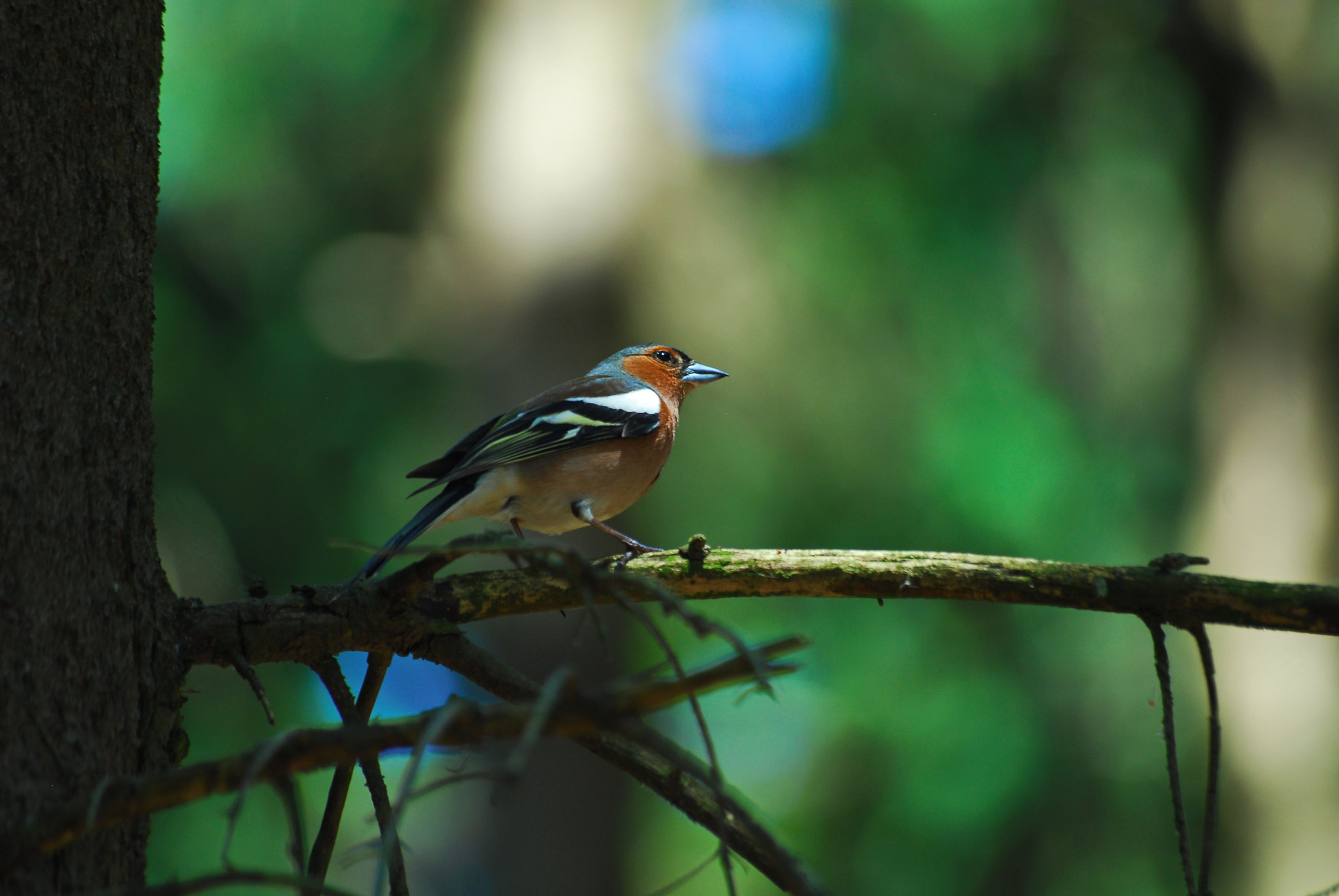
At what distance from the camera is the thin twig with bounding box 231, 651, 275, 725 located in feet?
7.24

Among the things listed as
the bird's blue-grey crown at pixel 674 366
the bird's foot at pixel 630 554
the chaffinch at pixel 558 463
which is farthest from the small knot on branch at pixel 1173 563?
the bird's blue-grey crown at pixel 674 366

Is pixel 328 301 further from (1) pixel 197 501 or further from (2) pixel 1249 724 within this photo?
(2) pixel 1249 724

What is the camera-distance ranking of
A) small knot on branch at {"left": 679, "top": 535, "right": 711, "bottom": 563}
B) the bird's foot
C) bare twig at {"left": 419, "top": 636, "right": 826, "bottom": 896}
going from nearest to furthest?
bare twig at {"left": 419, "top": 636, "right": 826, "bottom": 896}
small knot on branch at {"left": 679, "top": 535, "right": 711, "bottom": 563}
the bird's foot

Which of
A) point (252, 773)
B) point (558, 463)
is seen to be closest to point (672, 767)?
point (252, 773)

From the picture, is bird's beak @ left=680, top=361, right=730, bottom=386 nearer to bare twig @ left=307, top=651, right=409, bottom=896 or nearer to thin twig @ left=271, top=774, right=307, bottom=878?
bare twig @ left=307, top=651, right=409, bottom=896

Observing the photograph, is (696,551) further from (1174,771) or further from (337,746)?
(337,746)

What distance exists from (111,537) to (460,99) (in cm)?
844

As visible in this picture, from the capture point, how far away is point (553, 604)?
9.78 ft

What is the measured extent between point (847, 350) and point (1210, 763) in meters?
11.8

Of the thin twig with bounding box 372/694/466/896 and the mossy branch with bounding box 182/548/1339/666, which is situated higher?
the mossy branch with bounding box 182/548/1339/666

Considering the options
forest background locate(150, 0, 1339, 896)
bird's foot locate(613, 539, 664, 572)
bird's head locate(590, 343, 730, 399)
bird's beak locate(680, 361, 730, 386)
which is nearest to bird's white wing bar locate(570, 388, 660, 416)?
bird's head locate(590, 343, 730, 399)

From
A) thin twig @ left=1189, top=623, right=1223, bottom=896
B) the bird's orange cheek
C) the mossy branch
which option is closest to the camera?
thin twig @ left=1189, top=623, right=1223, bottom=896

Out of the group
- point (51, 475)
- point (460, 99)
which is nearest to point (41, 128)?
point (51, 475)

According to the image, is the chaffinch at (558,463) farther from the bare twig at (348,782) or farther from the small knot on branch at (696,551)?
the bare twig at (348,782)
